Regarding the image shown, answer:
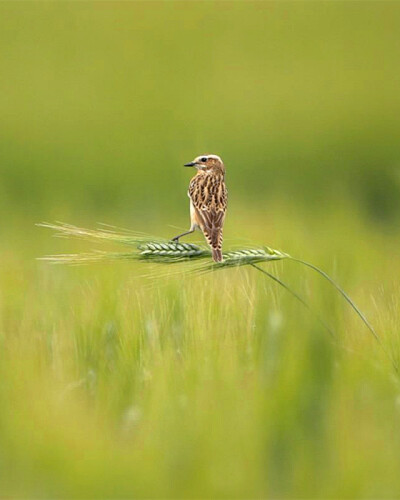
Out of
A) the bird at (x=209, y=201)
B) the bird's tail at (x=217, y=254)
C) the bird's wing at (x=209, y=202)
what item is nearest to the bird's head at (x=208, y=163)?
the bird at (x=209, y=201)

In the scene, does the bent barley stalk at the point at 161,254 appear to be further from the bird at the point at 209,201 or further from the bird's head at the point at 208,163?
the bird's head at the point at 208,163

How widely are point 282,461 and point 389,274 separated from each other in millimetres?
4490

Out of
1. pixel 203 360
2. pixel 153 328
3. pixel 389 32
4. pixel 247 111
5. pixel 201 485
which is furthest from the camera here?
pixel 389 32

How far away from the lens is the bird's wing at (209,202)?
5966mm

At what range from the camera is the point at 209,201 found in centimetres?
641

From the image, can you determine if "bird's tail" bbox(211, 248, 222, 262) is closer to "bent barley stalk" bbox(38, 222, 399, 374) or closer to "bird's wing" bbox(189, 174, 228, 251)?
"bent barley stalk" bbox(38, 222, 399, 374)

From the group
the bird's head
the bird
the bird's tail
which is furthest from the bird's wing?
the bird's tail

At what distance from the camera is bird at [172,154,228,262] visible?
5.80 meters

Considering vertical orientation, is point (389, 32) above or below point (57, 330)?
above

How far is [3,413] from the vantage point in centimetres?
491

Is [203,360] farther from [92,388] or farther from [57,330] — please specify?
[57,330]

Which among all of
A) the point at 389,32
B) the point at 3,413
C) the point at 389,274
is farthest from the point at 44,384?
the point at 389,32

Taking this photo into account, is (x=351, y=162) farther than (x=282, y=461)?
Yes

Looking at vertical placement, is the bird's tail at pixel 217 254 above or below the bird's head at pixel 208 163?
below
